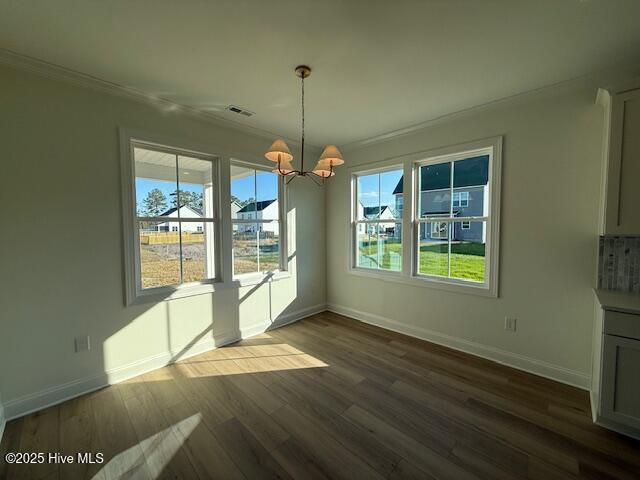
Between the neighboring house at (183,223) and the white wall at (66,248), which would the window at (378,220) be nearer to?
the neighboring house at (183,223)

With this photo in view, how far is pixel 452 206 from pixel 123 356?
374 cm

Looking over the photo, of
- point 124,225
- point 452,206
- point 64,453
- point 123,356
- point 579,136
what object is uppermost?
point 579,136

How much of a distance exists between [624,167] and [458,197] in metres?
1.30

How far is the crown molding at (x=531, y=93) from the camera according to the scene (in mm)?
2062

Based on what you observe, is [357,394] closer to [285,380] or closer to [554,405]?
[285,380]

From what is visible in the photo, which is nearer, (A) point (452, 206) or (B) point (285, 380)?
(B) point (285, 380)

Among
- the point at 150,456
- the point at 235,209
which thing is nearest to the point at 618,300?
the point at 150,456

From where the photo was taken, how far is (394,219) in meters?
3.61

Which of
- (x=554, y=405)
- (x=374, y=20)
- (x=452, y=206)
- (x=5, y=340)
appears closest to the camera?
(x=374, y=20)

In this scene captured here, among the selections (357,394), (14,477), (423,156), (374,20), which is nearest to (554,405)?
(357,394)

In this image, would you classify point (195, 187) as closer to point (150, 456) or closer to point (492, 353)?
point (150, 456)

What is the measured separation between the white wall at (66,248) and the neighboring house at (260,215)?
104cm

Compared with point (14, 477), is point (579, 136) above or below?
above

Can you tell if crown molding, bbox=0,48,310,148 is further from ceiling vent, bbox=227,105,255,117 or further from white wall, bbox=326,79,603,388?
white wall, bbox=326,79,603,388
